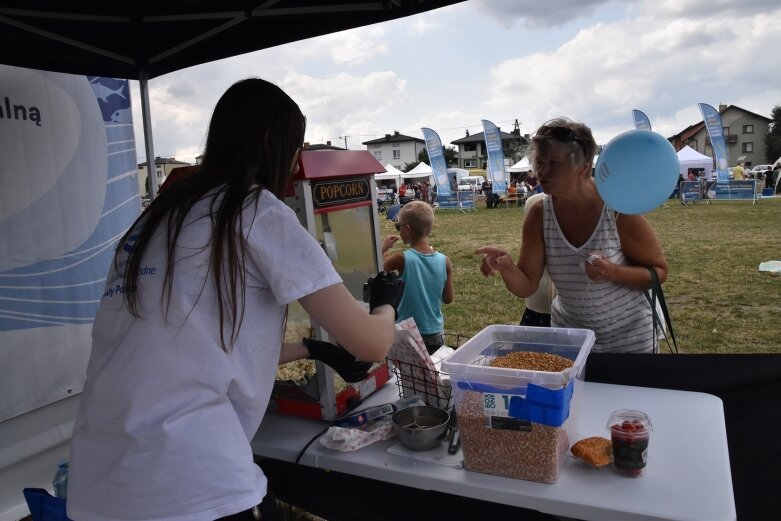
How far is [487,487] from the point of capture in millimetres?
1233

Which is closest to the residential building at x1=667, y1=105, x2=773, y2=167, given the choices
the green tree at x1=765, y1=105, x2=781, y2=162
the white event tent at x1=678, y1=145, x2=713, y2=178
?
the green tree at x1=765, y1=105, x2=781, y2=162

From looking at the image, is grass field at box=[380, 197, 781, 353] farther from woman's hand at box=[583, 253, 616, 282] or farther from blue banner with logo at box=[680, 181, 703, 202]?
blue banner with logo at box=[680, 181, 703, 202]

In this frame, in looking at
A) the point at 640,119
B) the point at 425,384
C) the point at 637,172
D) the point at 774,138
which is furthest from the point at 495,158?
the point at 774,138

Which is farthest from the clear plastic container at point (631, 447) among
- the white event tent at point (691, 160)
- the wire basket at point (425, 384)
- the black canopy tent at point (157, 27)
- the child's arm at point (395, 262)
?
the white event tent at point (691, 160)

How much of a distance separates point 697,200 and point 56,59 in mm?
A: 20988

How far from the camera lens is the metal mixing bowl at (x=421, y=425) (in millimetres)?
1404

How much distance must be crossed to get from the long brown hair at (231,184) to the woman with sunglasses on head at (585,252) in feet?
3.61

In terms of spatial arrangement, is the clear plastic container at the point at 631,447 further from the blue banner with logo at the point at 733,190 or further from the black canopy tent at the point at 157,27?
the blue banner with logo at the point at 733,190

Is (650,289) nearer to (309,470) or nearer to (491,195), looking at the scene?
(309,470)

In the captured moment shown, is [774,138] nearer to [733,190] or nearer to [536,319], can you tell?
[733,190]

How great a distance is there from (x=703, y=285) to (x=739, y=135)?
6126 cm

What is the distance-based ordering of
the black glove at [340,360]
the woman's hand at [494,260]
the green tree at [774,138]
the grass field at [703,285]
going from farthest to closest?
the green tree at [774,138] → the grass field at [703,285] → the woman's hand at [494,260] → the black glove at [340,360]

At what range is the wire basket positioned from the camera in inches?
64.8

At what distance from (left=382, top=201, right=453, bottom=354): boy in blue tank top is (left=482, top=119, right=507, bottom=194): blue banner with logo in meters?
18.5
